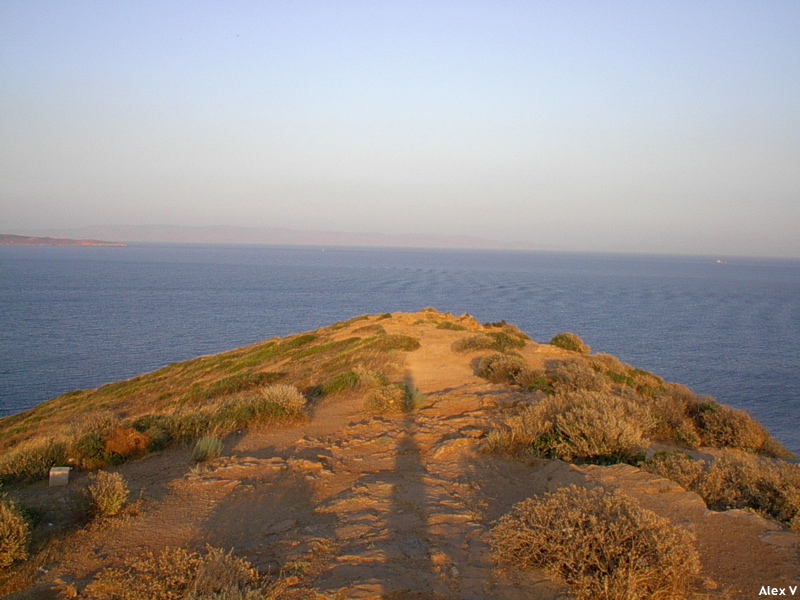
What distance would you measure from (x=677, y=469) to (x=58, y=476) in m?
7.31

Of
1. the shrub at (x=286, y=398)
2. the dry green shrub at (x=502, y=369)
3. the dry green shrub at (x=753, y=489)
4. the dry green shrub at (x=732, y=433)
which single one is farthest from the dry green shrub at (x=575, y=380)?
the shrub at (x=286, y=398)

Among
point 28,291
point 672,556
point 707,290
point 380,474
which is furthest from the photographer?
point 707,290

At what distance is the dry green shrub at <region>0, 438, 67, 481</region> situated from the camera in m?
7.02

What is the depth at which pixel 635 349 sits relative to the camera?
40.8 meters

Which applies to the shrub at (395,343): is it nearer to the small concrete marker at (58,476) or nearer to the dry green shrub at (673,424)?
the dry green shrub at (673,424)

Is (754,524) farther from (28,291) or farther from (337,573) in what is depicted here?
(28,291)

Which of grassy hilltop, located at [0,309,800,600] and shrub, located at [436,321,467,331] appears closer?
grassy hilltop, located at [0,309,800,600]

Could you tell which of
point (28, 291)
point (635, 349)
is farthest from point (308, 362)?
point (28, 291)

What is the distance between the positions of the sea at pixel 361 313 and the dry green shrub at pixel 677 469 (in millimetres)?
18333

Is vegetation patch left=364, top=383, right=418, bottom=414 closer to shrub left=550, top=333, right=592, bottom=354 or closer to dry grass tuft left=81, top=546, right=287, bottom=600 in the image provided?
dry grass tuft left=81, top=546, right=287, bottom=600

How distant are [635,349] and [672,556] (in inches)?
1579

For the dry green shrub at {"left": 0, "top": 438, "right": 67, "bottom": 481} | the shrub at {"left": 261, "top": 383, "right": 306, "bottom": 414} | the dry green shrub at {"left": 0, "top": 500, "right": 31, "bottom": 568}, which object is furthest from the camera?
the shrub at {"left": 261, "top": 383, "right": 306, "bottom": 414}

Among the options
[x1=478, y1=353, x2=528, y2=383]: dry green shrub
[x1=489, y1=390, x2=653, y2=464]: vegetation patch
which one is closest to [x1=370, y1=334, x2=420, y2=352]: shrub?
[x1=478, y1=353, x2=528, y2=383]: dry green shrub

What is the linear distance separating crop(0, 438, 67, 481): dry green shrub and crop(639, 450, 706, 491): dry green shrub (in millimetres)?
7480
